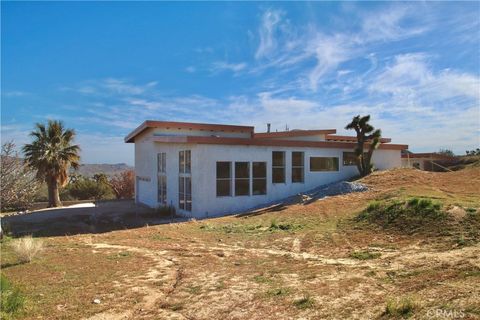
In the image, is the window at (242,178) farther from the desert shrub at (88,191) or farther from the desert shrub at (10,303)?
the desert shrub at (88,191)

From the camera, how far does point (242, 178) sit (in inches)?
856

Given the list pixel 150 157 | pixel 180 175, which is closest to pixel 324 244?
pixel 180 175

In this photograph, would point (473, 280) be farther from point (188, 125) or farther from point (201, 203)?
point (188, 125)

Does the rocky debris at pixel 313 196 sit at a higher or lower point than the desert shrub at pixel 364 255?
higher

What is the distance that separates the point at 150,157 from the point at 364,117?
14.3m

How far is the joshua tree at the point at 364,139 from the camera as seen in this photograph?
992 inches

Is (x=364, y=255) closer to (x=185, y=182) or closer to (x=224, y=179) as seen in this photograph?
(x=224, y=179)

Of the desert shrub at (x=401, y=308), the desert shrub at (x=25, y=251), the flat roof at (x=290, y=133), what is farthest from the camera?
the flat roof at (x=290, y=133)

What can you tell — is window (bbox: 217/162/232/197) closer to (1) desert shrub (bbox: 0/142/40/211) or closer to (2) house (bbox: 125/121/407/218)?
(2) house (bbox: 125/121/407/218)

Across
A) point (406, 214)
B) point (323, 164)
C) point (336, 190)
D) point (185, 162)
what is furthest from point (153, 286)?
point (323, 164)

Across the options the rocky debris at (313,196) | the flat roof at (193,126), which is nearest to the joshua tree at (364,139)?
the rocky debris at (313,196)

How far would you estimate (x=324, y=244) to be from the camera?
11.8m

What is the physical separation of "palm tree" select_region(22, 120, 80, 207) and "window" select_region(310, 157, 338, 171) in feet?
58.1

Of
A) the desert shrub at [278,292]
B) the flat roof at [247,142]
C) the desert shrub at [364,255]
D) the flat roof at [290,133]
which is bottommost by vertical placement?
the desert shrub at [278,292]
